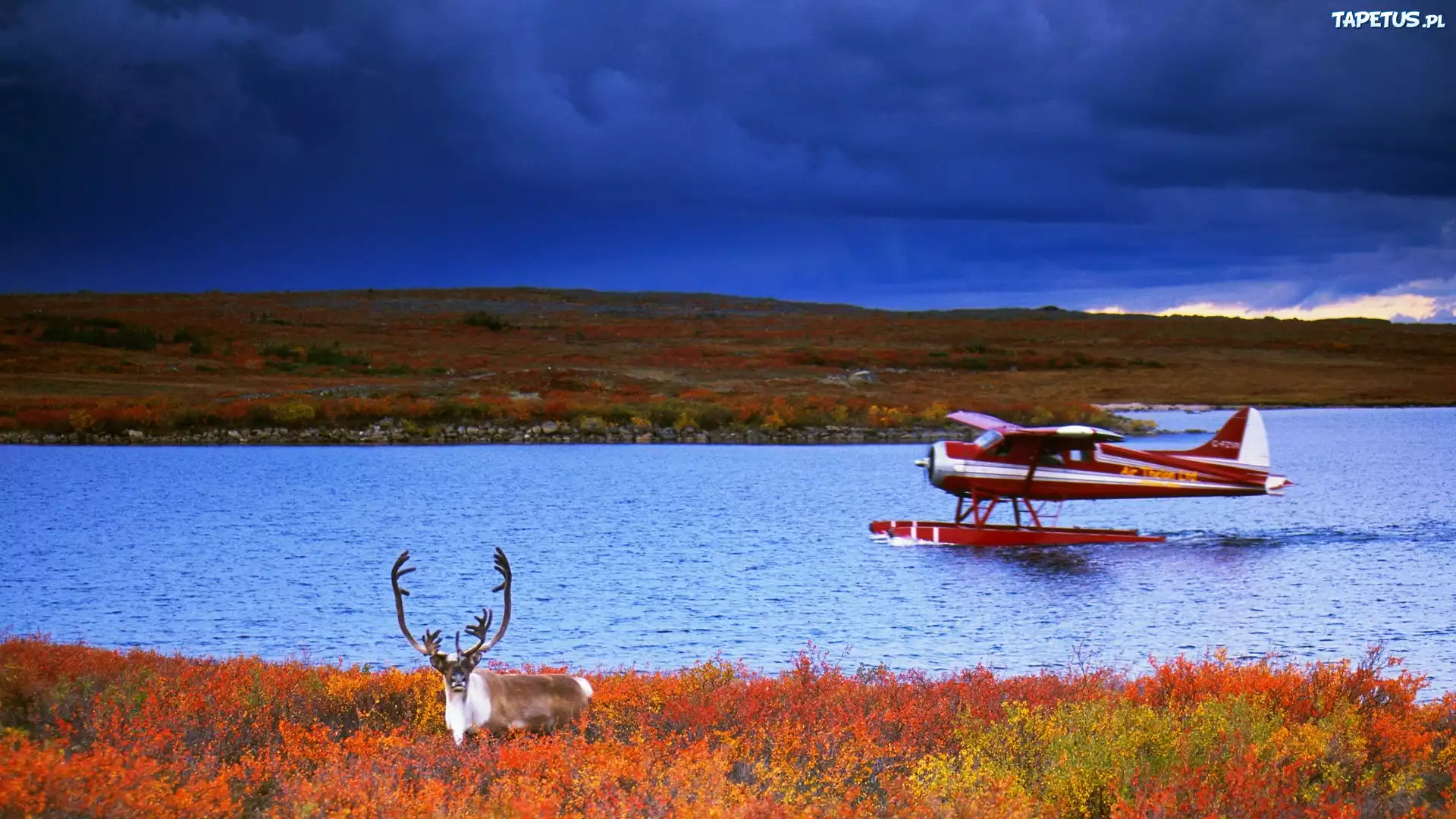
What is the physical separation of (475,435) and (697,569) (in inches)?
1651

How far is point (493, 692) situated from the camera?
969 cm

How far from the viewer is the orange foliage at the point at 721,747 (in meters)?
7.23

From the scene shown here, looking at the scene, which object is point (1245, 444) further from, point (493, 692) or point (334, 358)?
point (334, 358)

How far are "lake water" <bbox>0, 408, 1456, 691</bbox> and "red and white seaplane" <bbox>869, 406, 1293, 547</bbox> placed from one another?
0.94m

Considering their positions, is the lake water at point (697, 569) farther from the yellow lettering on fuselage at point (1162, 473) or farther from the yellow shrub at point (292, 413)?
the yellow shrub at point (292, 413)

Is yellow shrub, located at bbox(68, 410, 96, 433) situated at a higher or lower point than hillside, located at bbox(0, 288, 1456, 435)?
lower

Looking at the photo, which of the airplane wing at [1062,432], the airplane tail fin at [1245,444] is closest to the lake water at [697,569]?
the airplane tail fin at [1245,444]

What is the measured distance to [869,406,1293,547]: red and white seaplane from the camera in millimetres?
30672

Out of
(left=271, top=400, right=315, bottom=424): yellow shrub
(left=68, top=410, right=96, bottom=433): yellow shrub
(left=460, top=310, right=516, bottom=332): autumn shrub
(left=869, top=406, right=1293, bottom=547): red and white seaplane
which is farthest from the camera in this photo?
(left=460, top=310, right=516, bottom=332): autumn shrub

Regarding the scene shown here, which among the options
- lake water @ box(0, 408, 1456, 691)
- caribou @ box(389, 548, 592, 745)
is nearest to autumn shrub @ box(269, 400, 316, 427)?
lake water @ box(0, 408, 1456, 691)

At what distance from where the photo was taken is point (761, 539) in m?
32.4

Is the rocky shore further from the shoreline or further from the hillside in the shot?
the hillside

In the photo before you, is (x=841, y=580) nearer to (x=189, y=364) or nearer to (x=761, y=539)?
(x=761, y=539)

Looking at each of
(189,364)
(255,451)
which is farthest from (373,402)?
(189,364)
